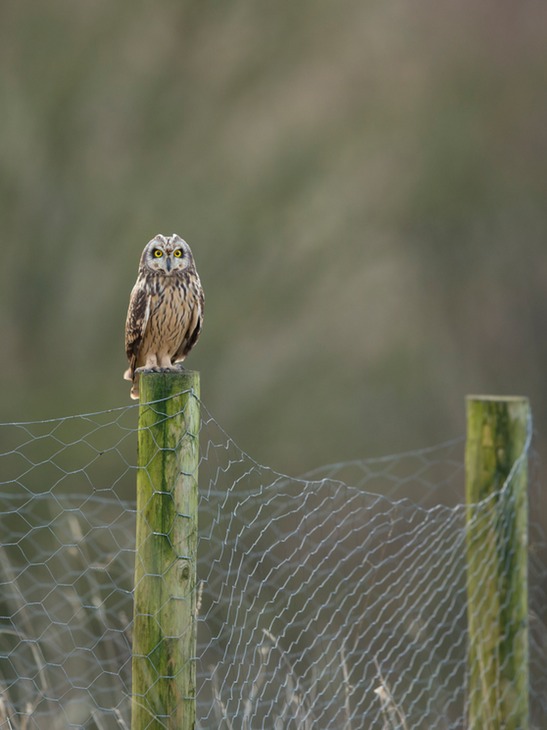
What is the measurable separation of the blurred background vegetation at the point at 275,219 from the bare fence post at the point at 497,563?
14.7 ft

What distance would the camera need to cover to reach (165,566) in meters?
1.94

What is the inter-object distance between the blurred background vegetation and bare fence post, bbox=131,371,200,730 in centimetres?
530

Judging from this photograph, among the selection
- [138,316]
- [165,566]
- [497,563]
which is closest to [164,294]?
[138,316]

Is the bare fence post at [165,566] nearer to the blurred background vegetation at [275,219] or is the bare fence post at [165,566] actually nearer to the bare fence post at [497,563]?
the bare fence post at [497,563]

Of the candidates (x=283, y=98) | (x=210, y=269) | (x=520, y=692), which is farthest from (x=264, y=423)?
(x=520, y=692)

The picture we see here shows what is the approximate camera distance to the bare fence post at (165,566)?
1927 millimetres

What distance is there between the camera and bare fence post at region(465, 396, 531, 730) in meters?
2.98

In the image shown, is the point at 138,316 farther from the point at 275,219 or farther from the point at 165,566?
the point at 275,219

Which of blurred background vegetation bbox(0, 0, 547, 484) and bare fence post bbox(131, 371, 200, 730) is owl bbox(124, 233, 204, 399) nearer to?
bare fence post bbox(131, 371, 200, 730)

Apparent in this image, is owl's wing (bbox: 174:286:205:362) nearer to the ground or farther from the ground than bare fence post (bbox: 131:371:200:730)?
farther from the ground

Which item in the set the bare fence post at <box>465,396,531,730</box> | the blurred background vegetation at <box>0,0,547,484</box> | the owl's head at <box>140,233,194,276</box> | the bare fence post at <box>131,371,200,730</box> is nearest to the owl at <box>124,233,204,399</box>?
the owl's head at <box>140,233,194,276</box>

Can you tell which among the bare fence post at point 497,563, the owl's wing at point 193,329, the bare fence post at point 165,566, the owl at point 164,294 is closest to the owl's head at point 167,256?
the owl at point 164,294

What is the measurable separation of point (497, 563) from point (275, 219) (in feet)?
17.6

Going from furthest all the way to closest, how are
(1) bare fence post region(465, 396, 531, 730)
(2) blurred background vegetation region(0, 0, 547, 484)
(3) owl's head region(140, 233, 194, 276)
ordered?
(2) blurred background vegetation region(0, 0, 547, 484)
(3) owl's head region(140, 233, 194, 276)
(1) bare fence post region(465, 396, 531, 730)
